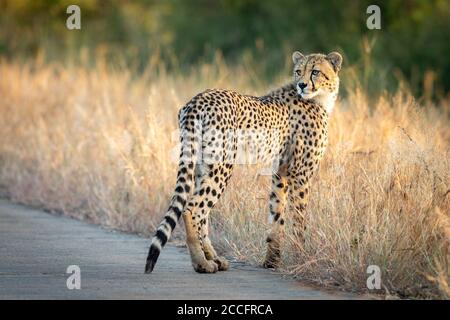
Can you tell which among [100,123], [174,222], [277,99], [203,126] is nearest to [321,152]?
[277,99]

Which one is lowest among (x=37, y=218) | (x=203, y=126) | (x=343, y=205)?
(x=37, y=218)

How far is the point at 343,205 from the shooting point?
7.57 m

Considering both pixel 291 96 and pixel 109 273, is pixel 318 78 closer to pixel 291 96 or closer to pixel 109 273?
pixel 291 96

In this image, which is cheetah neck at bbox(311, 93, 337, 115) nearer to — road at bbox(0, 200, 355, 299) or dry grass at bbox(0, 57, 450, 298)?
dry grass at bbox(0, 57, 450, 298)

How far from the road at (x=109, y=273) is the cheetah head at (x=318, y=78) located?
161 centimetres

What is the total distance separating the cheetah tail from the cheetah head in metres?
1.40

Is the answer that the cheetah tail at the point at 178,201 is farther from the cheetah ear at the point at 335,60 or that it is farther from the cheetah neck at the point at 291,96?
the cheetah ear at the point at 335,60

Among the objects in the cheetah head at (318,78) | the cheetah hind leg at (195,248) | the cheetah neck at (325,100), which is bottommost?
the cheetah hind leg at (195,248)

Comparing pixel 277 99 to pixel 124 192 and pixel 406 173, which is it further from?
pixel 124 192

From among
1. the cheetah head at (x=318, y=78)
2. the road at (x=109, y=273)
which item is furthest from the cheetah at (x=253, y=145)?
the road at (x=109, y=273)

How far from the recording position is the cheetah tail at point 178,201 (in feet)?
22.9

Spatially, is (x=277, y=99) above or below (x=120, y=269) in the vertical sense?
above
